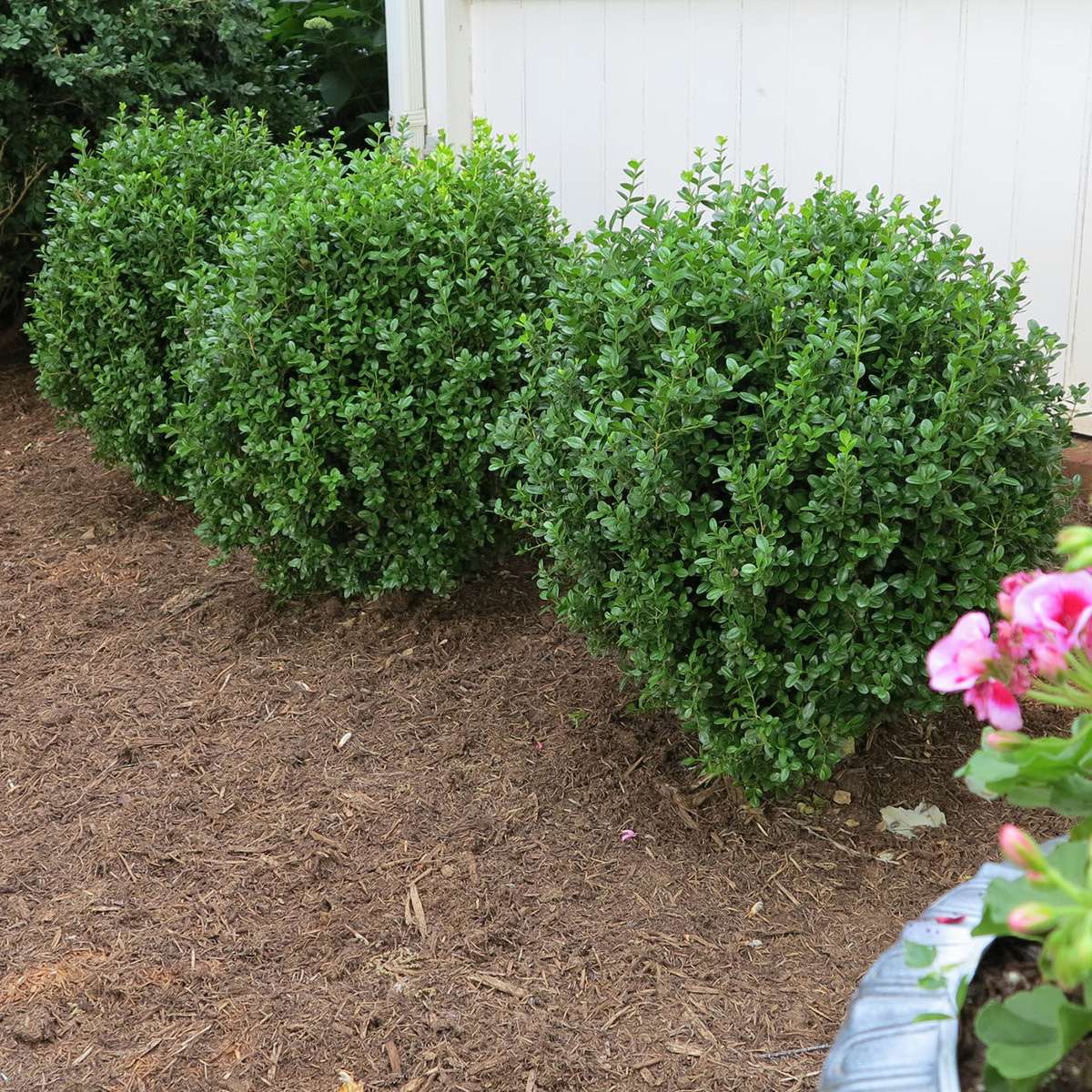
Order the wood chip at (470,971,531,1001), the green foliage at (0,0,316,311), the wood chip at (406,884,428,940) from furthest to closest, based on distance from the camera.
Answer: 1. the green foliage at (0,0,316,311)
2. the wood chip at (406,884,428,940)
3. the wood chip at (470,971,531,1001)

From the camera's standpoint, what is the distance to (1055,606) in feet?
4.35

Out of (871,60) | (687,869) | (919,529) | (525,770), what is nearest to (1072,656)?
(919,529)

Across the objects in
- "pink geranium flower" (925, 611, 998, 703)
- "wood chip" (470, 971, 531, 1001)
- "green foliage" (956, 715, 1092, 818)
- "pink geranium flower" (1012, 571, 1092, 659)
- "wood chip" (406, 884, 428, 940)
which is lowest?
"wood chip" (406, 884, 428, 940)

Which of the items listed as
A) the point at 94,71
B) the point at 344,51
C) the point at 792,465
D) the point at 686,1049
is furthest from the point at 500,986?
the point at 344,51

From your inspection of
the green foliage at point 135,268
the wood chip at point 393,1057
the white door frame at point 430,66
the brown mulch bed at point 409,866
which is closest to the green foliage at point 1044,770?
the brown mulch bed at point 409,866

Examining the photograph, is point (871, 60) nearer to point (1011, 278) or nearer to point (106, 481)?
point (1011, 278)

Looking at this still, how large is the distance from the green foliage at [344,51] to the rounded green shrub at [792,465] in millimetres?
4687

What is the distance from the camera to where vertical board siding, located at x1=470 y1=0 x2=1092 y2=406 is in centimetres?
391

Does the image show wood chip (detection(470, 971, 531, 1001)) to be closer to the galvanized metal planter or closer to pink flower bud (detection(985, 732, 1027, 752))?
the galvanized metal planter

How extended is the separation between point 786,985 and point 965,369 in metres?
1.27

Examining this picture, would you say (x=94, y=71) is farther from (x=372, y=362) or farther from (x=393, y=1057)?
(x=393, y=1057)

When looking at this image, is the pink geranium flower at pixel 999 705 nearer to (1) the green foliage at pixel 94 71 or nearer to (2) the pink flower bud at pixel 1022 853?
(2) the pink flower bud at pixel 1022 853

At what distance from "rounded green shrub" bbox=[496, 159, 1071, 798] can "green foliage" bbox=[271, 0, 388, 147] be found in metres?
4.69

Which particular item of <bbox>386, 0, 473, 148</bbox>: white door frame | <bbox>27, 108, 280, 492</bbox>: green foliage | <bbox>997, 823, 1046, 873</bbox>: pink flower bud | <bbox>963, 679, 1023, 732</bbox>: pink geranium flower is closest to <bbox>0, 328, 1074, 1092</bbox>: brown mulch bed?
<bbox>27, 108, 280, 492</bbox>: green foliage
